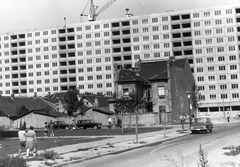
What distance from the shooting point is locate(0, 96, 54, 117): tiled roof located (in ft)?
223

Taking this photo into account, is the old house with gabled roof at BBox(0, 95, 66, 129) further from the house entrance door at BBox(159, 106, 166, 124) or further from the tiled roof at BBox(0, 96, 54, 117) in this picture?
the house entrance door at BBox(159, 106, 166, 124)

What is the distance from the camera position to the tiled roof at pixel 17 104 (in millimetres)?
68113

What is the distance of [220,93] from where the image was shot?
10700cm

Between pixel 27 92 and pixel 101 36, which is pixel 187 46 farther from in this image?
pixel 27 92

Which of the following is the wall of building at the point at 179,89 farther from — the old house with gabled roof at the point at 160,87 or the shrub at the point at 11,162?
the shrub at the point at 11,162

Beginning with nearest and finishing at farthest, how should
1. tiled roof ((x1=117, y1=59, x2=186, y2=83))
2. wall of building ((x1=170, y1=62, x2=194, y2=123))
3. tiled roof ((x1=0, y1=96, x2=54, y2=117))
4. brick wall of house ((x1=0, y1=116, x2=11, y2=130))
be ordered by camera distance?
brick wall of house ((x1=0, y1=116, x2=11, y2=130))
tiled roof ((x1=117, y1=59, x2=186, y2=83))
tiled roof ((x1=0, y1=96, x2=54, y2=117))
wall of building ((x1=170, y1=62, x2=194, y2=123))

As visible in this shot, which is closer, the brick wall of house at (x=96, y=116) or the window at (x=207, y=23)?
the brick wall of house at (x=96, y=116)

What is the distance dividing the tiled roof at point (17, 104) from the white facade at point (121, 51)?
38.4 m

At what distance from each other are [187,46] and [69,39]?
127ft

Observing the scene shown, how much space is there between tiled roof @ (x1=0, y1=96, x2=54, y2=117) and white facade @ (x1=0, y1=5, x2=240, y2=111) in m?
38.4

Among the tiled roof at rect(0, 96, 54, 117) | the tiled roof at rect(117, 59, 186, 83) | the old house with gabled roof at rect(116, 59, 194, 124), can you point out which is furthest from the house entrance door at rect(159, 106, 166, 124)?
the tiled roof at rect(0, 96, 54, 117)

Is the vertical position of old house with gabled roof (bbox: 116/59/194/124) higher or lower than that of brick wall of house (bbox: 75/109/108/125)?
higher

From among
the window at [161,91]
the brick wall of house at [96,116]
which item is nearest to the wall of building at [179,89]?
the window at [161,91]

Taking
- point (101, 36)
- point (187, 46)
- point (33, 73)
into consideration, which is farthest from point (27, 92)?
point (187, 46)
